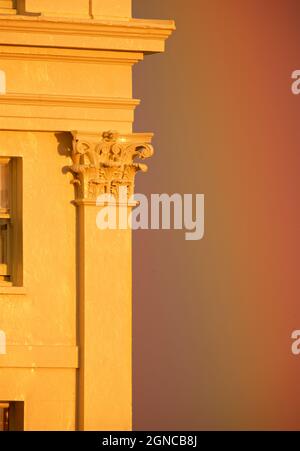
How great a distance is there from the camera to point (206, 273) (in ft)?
74.8

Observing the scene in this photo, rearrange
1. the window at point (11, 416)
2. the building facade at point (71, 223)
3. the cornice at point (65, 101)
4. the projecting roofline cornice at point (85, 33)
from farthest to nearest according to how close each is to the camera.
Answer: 1. the window at point (11, 416)
2. the building facade at point (71, 223)
3. the cornice at point (65, 101)
4. the projecting roofline cornice at point (85, 33)

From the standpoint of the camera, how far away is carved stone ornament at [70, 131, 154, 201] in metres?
19.7

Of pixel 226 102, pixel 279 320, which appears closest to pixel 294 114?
pixel 226 102

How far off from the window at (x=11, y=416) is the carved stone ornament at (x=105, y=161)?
2.11 meters

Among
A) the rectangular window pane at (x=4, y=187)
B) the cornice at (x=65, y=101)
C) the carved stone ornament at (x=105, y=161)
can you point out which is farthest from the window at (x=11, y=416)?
the cornice at (x=65, y=101)

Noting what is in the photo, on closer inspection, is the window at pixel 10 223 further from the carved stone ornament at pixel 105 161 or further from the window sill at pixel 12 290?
the carved stone ornament at pixel 105 161

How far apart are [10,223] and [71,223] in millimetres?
609

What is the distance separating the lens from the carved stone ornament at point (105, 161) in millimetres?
19688

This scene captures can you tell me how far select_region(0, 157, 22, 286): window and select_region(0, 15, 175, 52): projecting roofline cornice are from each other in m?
1.23

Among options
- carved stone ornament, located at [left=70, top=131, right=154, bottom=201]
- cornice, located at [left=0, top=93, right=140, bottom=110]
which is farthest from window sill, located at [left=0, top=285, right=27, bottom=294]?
cornice, located at [left=0, top=93, right=140, bottom=110]

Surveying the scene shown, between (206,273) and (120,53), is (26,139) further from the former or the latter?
(206,273)

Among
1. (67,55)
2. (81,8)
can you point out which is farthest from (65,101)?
(81,8)
